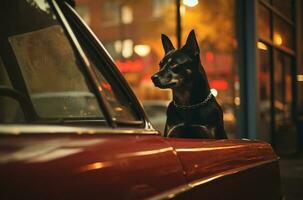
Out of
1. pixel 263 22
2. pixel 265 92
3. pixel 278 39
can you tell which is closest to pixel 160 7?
pixel 278 39

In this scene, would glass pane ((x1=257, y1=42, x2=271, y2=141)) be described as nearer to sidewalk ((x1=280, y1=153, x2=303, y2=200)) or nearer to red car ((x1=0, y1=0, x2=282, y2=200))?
sidewalk ((x1=280, y1=153, x2=303, y2=200))

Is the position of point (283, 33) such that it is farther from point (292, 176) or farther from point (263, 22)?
point (292, 176)

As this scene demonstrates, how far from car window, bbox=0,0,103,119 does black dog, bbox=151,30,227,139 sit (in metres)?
1.32

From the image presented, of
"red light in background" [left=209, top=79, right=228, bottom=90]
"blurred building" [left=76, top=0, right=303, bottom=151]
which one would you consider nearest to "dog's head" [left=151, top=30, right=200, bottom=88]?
"blurred building" [left=76, top=0, right=303, bottom=151]

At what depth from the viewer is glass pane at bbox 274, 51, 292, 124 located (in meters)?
12.9

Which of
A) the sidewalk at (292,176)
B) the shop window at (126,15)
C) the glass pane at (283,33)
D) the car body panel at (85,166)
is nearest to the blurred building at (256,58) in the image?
the glass pane at (283,33)

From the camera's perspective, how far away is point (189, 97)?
364 cm

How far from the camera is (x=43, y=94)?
2006mm

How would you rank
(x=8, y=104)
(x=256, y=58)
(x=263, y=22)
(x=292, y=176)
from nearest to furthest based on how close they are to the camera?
(x=8, y=104) → (x=292, y=176) → (x=256, y=58) → (x=263, y=22)

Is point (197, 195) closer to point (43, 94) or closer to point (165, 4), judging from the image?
point (43, 94)

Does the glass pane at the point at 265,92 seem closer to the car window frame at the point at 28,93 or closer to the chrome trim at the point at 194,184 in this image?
the chrome trim at the point at 194,184

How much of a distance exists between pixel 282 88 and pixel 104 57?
12.7 meters

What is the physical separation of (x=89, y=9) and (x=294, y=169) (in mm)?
26024

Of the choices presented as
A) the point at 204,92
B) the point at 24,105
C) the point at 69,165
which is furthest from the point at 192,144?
the point at 204,92
